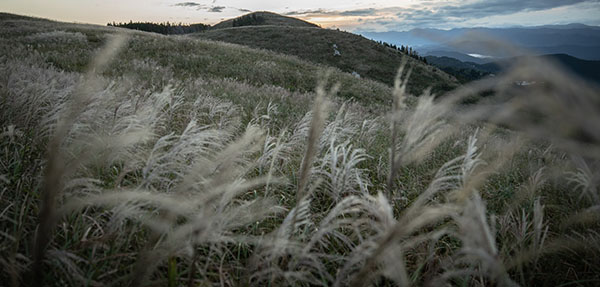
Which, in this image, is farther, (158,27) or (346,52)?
(158,27)

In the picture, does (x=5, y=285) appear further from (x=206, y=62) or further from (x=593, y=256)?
(x=206, y=62)

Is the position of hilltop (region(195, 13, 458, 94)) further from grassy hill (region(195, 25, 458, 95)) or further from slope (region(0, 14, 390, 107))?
slope (region(0, 14, 390, 107))

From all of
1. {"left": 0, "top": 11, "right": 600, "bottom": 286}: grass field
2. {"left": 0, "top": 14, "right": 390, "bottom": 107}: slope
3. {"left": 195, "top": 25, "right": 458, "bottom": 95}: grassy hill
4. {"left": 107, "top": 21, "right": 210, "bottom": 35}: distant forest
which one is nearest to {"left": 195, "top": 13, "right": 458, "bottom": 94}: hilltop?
{"left": 195, "top": 25, "right": 458, "bottom": 95}: grassy hill

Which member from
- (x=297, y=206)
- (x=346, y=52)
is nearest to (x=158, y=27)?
(x=346, y=52)

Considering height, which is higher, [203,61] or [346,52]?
[346,52]

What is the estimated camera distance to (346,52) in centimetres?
4797

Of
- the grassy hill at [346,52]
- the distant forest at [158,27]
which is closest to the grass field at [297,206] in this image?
the grassy hill at [346,52]

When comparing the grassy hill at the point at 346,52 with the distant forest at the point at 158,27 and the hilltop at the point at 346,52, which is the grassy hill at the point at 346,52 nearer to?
the hilltop at the point at 346,52

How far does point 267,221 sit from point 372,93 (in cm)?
1762

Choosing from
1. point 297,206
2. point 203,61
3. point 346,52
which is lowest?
point 297,206

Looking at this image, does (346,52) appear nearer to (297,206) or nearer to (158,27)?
(297,206)

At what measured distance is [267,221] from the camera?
254 centimetres

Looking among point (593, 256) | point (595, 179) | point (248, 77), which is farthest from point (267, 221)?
point (248, 77)

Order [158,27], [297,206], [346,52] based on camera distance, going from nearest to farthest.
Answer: [297,206] < [346,52] < [158,27]
